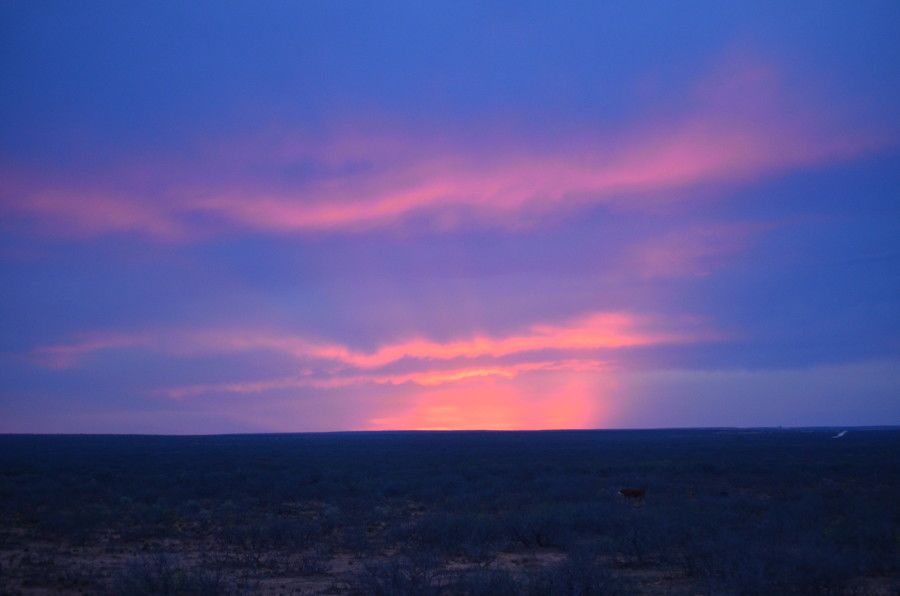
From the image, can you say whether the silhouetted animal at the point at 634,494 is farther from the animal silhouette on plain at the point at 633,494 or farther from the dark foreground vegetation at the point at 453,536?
the dark foreground vegetation at the point at 453,536

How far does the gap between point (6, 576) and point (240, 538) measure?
225 inches

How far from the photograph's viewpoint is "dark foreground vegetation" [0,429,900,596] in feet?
43.7

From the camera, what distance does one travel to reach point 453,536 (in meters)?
19.2

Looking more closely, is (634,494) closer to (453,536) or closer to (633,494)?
(633,494)

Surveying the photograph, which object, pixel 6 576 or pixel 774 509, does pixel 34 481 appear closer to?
pixel 6 576

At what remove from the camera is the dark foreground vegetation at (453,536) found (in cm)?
1332

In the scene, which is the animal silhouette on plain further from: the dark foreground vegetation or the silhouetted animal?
the dark foreground vegetation

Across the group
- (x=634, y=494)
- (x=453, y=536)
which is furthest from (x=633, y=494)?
(x=453, y=536)

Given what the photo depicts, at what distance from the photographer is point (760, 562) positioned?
13141mm

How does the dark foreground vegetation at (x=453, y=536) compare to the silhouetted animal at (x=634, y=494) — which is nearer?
the dark foreground vegetation at (x=453, y=536)

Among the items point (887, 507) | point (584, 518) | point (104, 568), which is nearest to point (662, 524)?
point (584, 518)

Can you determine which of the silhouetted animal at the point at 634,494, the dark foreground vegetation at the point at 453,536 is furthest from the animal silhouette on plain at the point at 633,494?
the dark foreground vegetation at the point at 453,536

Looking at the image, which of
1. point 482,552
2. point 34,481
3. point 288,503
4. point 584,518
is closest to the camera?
point 482,552

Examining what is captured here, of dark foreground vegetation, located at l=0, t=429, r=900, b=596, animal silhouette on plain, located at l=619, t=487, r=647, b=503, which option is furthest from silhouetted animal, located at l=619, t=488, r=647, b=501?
dark foreground vegetation, located at l=0, t=429, r=900, b=596
